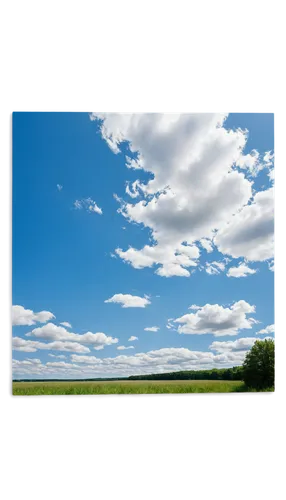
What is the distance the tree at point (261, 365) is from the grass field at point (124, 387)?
0.07 metres

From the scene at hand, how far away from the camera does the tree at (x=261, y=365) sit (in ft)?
7.45

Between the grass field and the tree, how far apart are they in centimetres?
7

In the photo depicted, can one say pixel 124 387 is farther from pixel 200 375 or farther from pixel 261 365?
pixel 261 365

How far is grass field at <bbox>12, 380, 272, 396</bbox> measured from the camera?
2.27 m

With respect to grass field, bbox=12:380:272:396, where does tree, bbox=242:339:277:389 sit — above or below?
above

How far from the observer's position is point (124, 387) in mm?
2301

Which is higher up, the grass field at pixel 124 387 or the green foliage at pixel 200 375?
the green foliage at pixel 200 375
